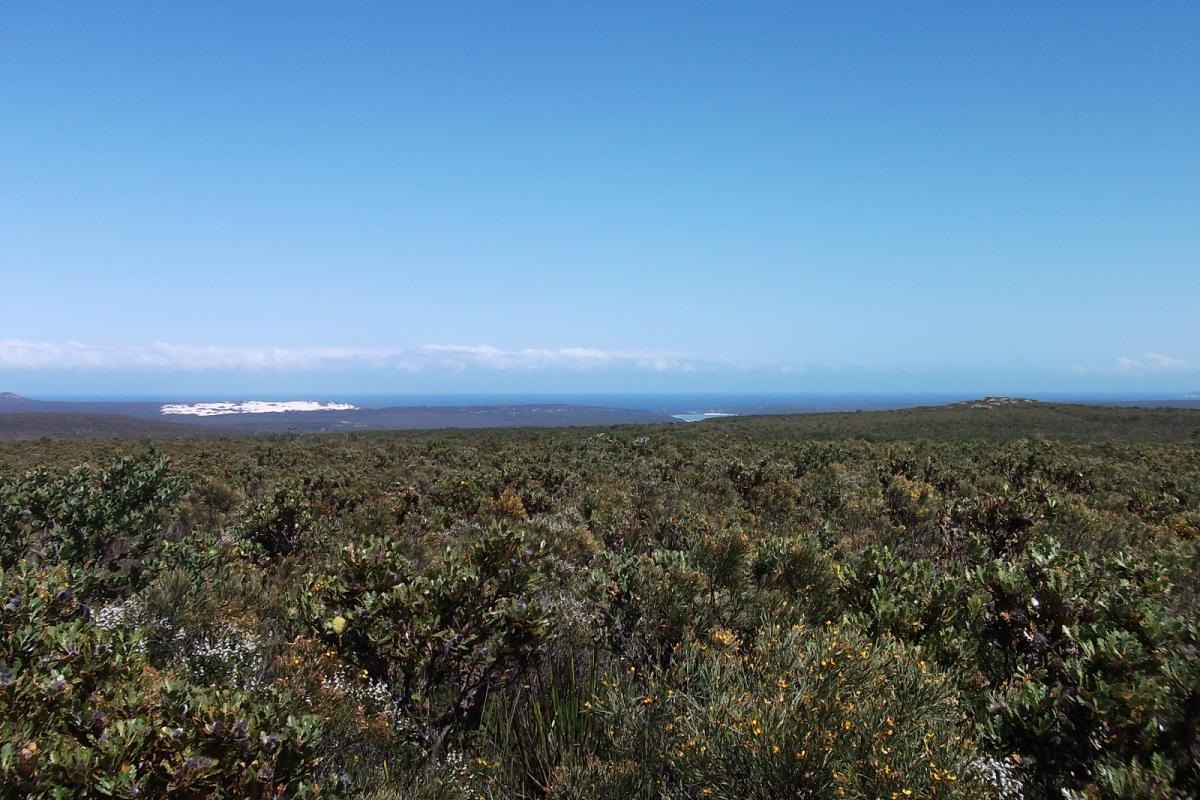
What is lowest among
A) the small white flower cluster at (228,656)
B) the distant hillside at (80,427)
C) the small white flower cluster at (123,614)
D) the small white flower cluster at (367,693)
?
the distant hillside at (80,427)

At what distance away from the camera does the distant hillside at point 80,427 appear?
8456cm

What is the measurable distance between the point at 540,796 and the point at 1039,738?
3.31 m

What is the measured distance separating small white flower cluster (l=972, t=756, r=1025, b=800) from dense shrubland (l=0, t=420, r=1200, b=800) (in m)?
0.02

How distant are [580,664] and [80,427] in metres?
127

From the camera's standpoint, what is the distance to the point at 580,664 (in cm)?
588

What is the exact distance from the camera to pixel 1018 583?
5621mm

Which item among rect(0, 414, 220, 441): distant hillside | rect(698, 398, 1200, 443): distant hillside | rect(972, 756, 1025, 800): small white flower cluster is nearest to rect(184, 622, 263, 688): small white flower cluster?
rect(972, 756, 1025, 800): small white flower cluster

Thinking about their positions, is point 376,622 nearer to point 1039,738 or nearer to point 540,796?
point 540,796

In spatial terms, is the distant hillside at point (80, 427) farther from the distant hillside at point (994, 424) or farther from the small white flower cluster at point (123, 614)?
the small white flower cluster at point (123, 614)

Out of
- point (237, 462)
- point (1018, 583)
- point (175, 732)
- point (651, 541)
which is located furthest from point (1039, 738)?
point (237, 462)

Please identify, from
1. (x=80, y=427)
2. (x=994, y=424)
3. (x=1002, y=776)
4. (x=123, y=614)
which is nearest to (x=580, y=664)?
(x=1002, y=776)

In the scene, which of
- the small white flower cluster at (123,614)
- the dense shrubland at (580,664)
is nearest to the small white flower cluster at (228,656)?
the dense shrubland at (580,664)

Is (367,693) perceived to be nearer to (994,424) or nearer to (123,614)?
(123,614)

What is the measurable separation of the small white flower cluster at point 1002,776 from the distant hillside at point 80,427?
100 metres
